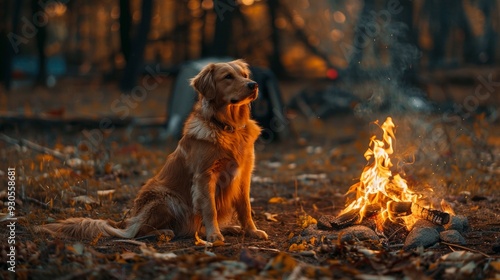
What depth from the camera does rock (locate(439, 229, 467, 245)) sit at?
6.03 meters

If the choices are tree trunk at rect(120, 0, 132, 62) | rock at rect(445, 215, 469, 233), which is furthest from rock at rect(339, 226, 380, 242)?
tree trunk at rect(120, 0, 132, 62)

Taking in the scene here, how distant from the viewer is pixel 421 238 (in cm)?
598

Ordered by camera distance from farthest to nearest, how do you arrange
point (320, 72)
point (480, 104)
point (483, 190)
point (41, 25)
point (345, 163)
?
1. point (320, 72)
2. point (41, 25)
3. point (480, 104)
4. point (345, 163)
5. point (483, 190)

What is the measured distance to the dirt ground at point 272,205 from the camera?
4938 millimetres

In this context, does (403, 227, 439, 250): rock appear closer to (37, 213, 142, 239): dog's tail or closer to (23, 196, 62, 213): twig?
(37, 213, 142, 239): dog's tail

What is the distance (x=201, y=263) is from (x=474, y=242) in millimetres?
2648

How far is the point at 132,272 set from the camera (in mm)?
4895

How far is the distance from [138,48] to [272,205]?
15.8m

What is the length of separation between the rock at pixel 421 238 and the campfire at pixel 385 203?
389 millimetres

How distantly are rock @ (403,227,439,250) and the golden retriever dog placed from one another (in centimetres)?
142

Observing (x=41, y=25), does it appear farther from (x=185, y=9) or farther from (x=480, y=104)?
(x=480, y=104)

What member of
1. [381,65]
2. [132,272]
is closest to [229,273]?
[132,272]

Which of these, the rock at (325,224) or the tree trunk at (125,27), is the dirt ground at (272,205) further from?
the tree trunk at (125,27)

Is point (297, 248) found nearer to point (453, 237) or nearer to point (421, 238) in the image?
point (421, 238)
